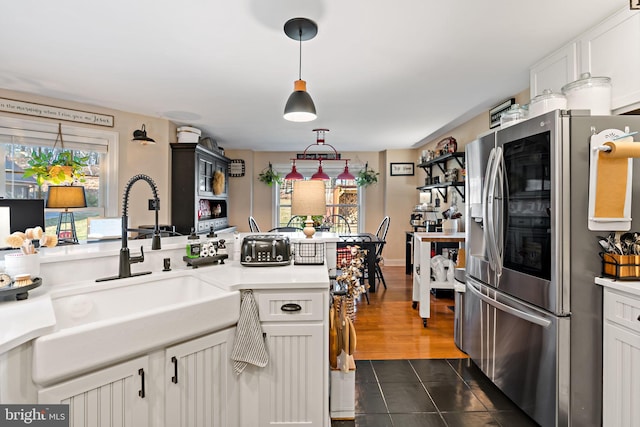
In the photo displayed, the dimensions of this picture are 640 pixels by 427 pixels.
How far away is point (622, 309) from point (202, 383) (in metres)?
1.94

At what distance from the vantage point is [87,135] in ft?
12.6

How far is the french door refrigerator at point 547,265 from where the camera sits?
62.5 inches

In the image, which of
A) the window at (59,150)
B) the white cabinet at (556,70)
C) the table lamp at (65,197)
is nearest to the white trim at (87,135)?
the window at (59,150)

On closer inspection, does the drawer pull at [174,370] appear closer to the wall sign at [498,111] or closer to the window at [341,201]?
the wall sign at [498,111]

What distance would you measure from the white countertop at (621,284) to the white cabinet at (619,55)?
1.03m

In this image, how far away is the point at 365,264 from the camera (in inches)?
173

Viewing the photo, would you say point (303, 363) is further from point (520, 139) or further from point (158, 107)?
point (158, 107)

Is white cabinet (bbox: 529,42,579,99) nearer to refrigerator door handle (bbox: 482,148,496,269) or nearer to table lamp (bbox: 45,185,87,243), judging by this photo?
refrigerator door handle (bbox: 482,148,496,269)

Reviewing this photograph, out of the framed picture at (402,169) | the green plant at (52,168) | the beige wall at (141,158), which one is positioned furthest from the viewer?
the framed picture at (402,169)

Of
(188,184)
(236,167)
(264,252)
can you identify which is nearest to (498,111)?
(264,252)

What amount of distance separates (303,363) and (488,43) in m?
2.45

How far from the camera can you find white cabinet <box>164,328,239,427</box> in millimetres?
1282

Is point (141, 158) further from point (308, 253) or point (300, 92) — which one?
point (308, 253)

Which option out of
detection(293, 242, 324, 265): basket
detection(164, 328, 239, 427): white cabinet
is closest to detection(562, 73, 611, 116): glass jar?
detection(293, 242, 324, 265): basket
